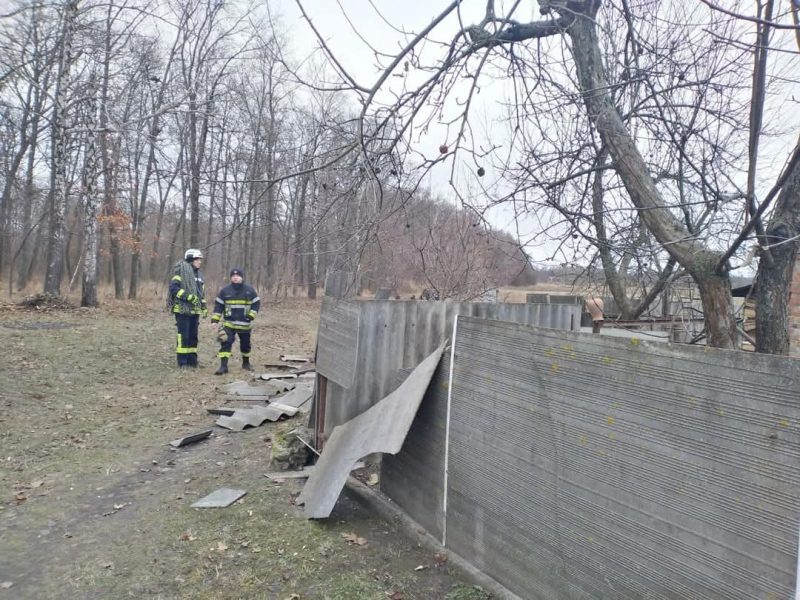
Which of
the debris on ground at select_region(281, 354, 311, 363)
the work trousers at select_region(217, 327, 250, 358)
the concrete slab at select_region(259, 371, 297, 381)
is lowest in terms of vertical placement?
the concrete slab at select_region(259, 371, 297, 381)

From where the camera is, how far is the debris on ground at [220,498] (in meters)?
4.11

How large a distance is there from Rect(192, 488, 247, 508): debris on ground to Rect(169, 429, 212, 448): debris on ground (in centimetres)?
142

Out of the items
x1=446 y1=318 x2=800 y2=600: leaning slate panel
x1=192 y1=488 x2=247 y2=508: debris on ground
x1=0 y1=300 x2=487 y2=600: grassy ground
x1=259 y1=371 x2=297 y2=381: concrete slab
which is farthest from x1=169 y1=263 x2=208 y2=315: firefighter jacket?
x1=446 y1=318 x2=800 y2=600: leaning slate panel

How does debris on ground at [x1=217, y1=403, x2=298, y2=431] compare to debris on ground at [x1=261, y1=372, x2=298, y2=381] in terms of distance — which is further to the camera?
debris on ground at [x1=261, y1=372, x2=298, y2=381]

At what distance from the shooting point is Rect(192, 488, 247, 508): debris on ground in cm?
411

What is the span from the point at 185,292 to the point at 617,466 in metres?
8.06

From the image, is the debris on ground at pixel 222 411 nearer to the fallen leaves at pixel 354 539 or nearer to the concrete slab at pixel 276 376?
the concrete slab at pixel 276 376

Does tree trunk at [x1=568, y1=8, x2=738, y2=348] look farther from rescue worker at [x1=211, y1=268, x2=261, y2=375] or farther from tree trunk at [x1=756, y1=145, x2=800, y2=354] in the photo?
rescue worker at [x1=211, y1=268, x2=261, y2=375]

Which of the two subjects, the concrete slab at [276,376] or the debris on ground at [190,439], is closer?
the debris on ground at [190,439]

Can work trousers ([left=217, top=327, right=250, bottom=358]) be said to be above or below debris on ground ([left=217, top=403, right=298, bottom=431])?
above

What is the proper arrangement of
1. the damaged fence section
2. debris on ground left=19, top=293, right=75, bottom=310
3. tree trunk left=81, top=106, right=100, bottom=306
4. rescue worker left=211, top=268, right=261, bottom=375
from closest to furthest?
the damaged fence section
rescue worker left=211, top=268, right=261, bottom=375
debris on ground left=19, top=293, right=75, bottom=310
tree trunk left=81, top=106, right=100, bottom=306

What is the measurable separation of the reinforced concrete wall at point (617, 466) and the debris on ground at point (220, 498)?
5.74ft

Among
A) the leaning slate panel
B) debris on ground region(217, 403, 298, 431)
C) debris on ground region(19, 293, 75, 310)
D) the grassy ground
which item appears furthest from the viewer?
debris on ground region(19, 293, 75, 310)

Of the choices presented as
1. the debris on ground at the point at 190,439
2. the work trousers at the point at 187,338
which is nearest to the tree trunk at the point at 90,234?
the work trousers at the point at 187,338
